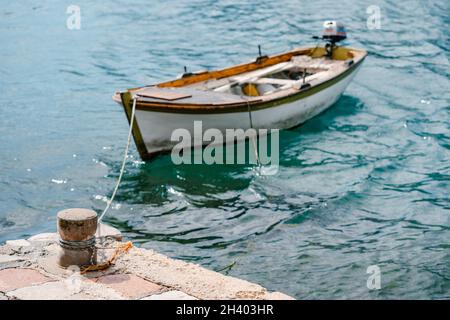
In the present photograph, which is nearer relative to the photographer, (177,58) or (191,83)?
(191,83)

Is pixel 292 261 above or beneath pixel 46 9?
beneath

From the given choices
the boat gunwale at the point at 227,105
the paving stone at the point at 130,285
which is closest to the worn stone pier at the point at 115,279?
the paving stone at the point at 130,285

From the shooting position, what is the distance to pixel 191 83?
1603 centimetres

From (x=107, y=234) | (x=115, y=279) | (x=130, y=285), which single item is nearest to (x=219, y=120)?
(x=107, y=234)

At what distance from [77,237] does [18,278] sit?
69 cm

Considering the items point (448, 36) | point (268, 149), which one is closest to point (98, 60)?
point (268, 149)

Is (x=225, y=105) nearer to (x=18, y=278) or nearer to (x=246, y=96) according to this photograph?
(x=246, y=96)

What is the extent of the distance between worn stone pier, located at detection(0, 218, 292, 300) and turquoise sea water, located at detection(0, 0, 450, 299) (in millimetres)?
2371

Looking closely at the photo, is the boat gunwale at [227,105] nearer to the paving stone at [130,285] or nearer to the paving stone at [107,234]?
the paving stone at [107,234]

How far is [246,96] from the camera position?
52.2 feet

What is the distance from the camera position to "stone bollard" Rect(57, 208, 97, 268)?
7.27 metres
